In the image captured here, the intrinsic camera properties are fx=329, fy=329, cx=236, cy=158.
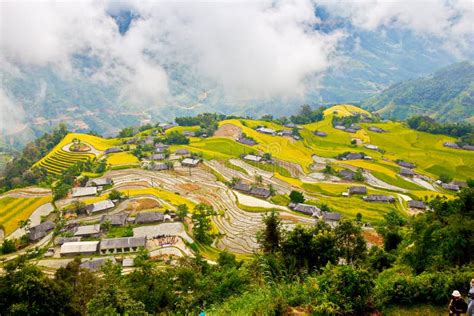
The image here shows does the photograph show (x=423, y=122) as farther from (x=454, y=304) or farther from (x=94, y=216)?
(x=454, y=304)

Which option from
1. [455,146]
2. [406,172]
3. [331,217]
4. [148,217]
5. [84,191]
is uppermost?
[455,146]

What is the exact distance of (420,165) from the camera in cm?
7262

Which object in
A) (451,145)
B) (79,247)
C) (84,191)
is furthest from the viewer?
(451,145)

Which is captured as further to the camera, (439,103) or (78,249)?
(439,103)

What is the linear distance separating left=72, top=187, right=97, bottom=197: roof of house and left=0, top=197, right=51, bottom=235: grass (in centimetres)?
398

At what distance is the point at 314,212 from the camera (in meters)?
50.6

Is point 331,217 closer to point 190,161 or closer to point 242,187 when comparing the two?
point 242,187

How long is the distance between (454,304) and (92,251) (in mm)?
37956

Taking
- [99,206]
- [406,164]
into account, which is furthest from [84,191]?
[406,164]

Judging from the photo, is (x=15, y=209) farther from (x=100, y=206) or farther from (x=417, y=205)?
(x=417, y=205)

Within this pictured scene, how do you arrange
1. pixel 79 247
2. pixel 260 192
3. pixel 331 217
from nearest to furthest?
pixel 79 247 < pixel 331 217 < pixel 260 192

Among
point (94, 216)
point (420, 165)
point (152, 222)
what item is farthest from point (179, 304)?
point (420, 165)

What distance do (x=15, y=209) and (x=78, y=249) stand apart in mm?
20730

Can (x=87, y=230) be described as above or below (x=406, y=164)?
below
